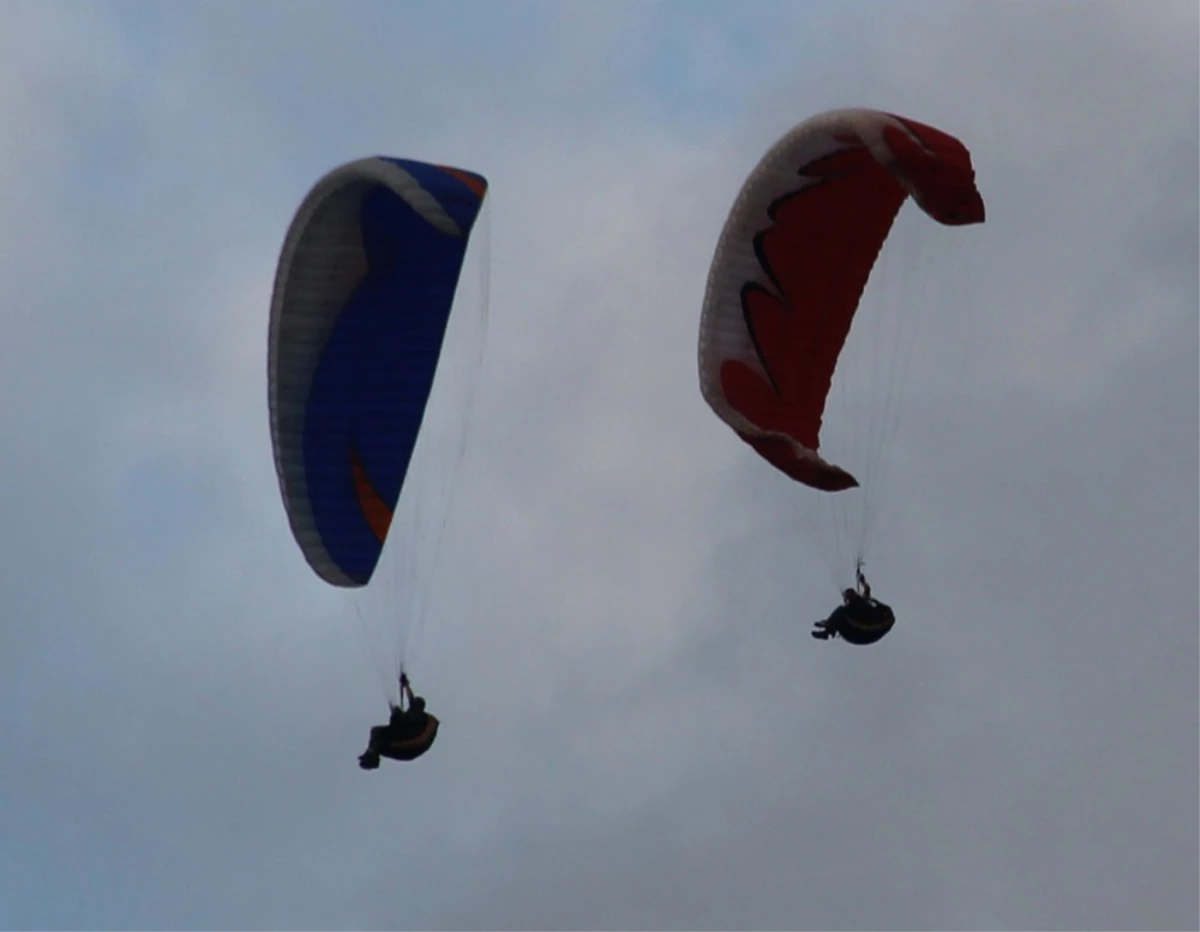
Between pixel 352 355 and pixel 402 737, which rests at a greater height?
pixel 352 355

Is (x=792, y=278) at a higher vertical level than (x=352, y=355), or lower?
higher

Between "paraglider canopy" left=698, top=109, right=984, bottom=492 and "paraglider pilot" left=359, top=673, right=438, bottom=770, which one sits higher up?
"paraglider canopy" left=698, top=109, right=984, bottom=492

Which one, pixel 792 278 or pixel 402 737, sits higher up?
pixel 792 278

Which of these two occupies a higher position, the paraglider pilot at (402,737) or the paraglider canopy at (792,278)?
the paraglider canopy at (792,278)

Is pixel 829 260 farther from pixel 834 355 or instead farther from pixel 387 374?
pixel 387 374

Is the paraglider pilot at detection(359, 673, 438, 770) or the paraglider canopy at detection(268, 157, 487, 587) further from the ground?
the paraglider canopy at detection(268, 157, 487, 587)

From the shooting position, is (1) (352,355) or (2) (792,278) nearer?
(1) (352,355)

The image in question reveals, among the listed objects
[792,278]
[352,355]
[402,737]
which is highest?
[792,278]

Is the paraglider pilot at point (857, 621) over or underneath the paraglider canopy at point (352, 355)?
underneath

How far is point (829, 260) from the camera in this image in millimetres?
43469

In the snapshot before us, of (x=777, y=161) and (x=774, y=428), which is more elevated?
(x=777, y=161)

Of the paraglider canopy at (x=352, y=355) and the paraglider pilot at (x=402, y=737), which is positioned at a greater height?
the paraglider canopy at (x=352, y=355)

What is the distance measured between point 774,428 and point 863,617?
2.64 m

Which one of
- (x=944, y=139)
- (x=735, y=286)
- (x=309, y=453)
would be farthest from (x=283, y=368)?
(x=944, y=139)
